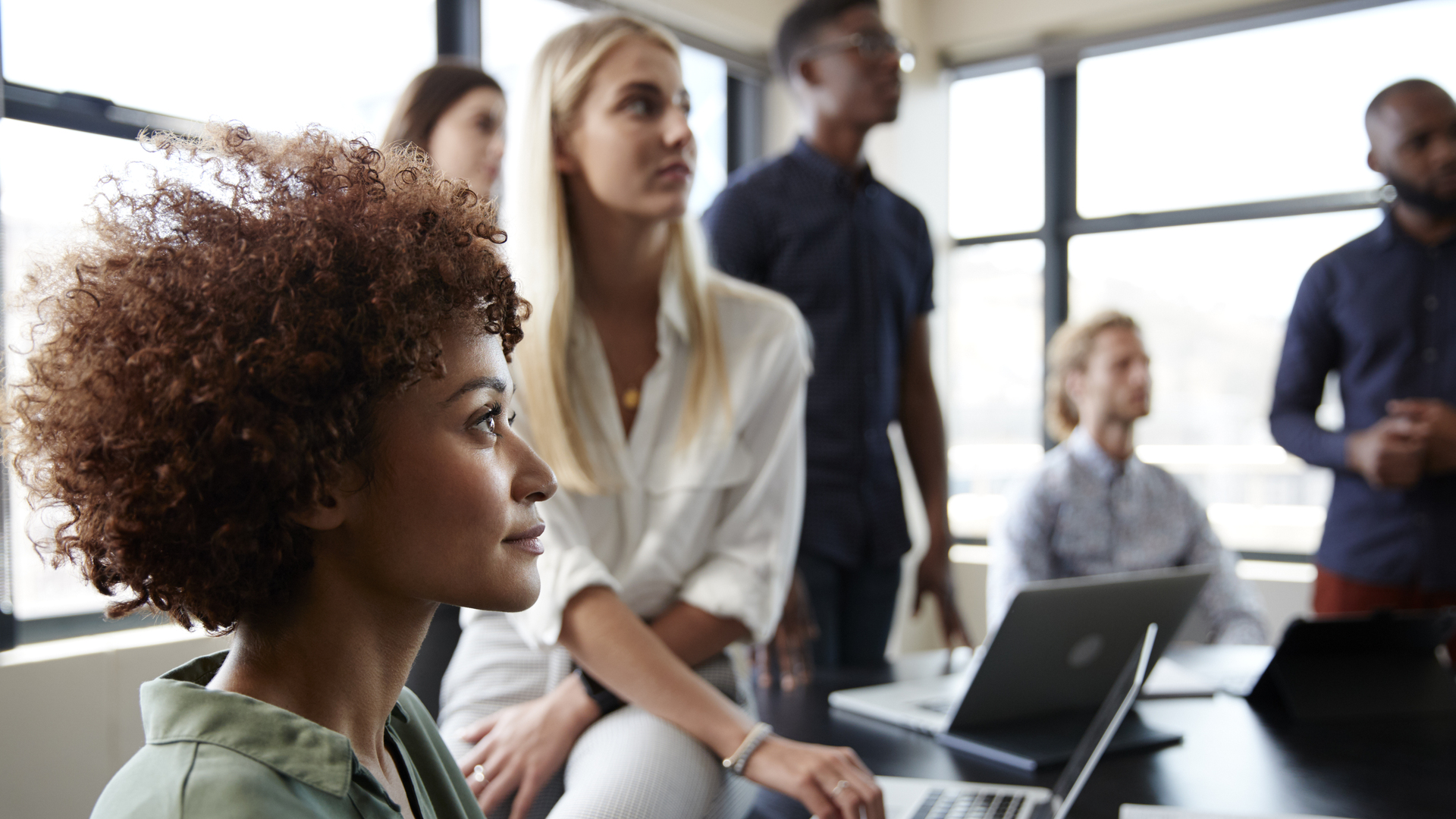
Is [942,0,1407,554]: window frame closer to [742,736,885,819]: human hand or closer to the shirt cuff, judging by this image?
the shirt cuff

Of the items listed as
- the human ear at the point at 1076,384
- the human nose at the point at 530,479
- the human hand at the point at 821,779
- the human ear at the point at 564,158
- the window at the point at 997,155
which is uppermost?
the window at the point at 997,155

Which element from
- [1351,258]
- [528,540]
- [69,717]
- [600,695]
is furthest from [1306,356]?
[69,717]

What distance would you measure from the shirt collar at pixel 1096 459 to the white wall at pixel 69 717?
220cm

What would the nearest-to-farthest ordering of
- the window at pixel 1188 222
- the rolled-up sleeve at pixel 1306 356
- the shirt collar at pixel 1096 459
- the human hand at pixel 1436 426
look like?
the human hand at pixel 1436 426
the rolled-up sleeve at pixel 1306 356
the shirt collar at pixel 1096 459
the window at pixel 1188 222

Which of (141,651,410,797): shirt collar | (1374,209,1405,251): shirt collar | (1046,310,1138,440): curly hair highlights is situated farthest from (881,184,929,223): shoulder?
(141,651,410,797): shirt collar

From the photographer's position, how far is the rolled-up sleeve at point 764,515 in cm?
148

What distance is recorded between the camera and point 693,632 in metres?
1.45

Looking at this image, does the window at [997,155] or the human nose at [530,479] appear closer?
the human nose at [530,479]

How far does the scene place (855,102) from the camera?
256cm

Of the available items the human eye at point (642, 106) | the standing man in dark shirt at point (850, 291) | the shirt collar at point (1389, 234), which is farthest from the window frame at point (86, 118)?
the shirt collar at point (1389, 234)

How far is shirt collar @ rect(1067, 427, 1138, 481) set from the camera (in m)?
3.01

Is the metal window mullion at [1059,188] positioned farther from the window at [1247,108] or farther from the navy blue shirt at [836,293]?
the navy blue shirt at [836,293]

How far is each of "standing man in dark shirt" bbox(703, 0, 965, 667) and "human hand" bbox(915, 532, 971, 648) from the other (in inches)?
1.2

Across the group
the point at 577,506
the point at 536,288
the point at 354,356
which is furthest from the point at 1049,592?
the point at 354,356
